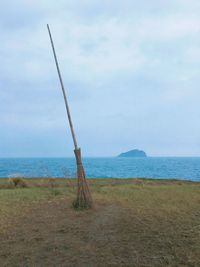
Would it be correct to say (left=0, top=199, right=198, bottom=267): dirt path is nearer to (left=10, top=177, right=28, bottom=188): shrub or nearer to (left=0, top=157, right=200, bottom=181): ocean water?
(left=10, top=177, right=28, bottom=188): shrub

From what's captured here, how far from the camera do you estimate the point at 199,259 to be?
14.0 feet

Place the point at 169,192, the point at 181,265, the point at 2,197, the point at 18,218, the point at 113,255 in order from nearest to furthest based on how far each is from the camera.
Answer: the point at 181,265, the point at 113,255, the point at 18,218, the point at 2,197, the point at 169,192

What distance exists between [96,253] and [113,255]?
0.77 ft

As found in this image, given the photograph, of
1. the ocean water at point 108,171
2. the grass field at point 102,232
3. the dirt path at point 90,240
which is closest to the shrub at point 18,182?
the ocean water at point 108,171

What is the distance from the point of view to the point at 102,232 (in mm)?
5699

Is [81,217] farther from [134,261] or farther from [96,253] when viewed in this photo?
[134,261]

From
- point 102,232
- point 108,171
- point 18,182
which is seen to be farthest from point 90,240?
point 108,171

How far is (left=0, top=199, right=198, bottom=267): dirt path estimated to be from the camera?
437 centimetres

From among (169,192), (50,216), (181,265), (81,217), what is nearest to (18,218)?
(50,216)

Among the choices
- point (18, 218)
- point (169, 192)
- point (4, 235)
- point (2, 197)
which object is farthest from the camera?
point (169, 192)

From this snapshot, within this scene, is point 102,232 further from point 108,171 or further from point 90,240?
point 108,171

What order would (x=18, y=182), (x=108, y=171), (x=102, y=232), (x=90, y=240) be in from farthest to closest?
1. (x=108, y=171)
2. (x=18, y=182)
3. (x=102, y=232)
4. (x=90, y=240)

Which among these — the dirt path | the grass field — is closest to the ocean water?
the grass field

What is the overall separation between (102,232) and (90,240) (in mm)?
471
